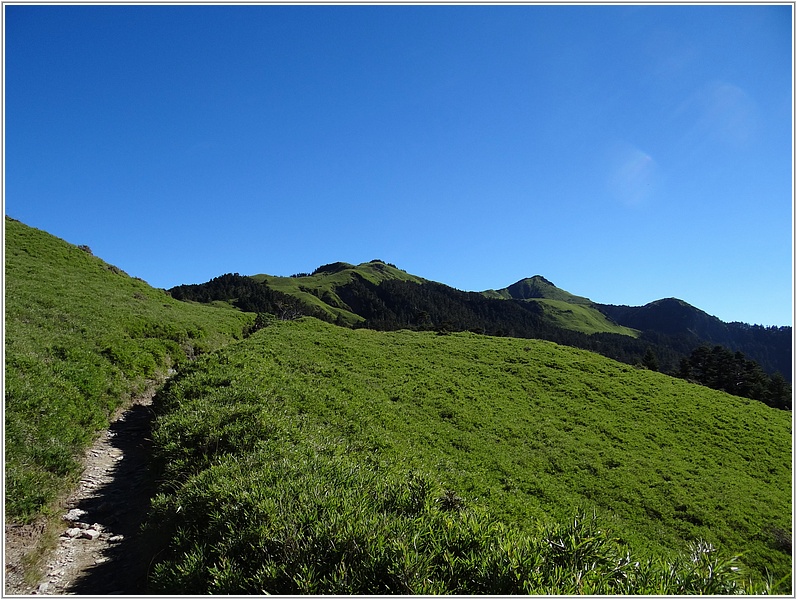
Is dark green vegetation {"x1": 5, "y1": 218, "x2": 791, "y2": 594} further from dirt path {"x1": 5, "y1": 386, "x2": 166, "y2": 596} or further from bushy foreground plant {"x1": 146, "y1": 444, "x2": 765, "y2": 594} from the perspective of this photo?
dirt path {"x1": 5, "y1": 386, "x2": 166, "y2": 596}

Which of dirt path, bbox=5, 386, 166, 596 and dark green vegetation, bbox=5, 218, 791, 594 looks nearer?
dark green vegetation, bbox=5, 218, 791, 594

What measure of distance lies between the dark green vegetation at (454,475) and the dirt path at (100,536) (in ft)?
2.94

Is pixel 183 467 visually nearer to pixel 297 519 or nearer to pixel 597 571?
pixel 297 519

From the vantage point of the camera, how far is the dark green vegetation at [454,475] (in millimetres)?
A: 5293

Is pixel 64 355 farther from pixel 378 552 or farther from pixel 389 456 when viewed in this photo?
pixel 378 552

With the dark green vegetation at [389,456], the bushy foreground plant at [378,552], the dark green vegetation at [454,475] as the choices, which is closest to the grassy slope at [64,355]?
the dark green vegetation at [389,456]

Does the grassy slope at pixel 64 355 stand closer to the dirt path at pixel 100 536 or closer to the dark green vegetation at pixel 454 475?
the dirt path at pixel 100 536

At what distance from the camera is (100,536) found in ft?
28.7

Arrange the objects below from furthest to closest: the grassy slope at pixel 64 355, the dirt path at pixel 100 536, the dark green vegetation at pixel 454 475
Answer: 1. the grassy slope at pixel 64 355
2. the dirt path at pixel 100 536
3. the dark green vegetation at pixel 454 475

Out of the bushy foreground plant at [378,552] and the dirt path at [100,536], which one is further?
the dirt path at [100,536]

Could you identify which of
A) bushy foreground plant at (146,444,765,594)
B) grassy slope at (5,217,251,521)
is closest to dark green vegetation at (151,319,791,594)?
bushy foreground plant at (146,444,765,594)

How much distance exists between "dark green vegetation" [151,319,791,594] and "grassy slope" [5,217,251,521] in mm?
2455

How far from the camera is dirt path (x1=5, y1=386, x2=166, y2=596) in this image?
718 cm

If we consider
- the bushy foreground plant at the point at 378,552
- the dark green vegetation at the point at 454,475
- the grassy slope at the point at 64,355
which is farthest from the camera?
the grassy slope at the point at 64,355
